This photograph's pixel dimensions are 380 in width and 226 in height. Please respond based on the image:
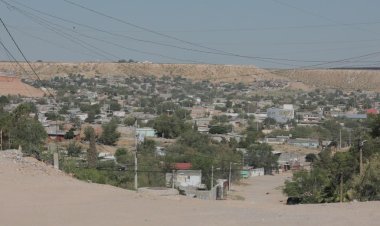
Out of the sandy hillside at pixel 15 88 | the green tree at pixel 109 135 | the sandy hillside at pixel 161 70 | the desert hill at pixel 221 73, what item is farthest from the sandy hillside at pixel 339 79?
the green tree at pixel 109 135

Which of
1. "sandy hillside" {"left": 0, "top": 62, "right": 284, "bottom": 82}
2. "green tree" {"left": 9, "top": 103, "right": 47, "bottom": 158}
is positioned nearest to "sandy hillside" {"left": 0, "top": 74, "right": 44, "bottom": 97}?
"sandy hillside" {"left": 0, "top": 62, "right": 284, "bottom": 82}

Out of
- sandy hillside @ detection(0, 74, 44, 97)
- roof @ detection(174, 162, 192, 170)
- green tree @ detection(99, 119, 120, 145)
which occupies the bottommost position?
roof @ detection(174, 162, 192, 170)

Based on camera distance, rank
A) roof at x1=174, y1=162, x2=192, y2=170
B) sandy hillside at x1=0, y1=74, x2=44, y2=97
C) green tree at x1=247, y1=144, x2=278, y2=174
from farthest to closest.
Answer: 1. sandy hillside at x1=0, y1=74, x2=44, y2=97
2. green tree at x1=247, y1=144, x2=278, y2=174
3. roof at x1=174, y1=162, x2=192, y2=170

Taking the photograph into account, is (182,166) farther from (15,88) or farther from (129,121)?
(15,88)

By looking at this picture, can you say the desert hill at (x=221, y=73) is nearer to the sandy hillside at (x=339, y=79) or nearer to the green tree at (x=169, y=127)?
the sandy hillside at (x=339, y=79)

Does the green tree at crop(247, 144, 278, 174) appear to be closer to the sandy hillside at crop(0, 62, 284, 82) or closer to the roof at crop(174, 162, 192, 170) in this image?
the roof at crop(174, 162, 192, 170)

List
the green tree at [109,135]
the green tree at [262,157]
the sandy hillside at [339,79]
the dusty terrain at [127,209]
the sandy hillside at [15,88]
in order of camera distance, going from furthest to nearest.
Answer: the sandy hillside at [339,79] < the sandy hillside at [15,88] < the green tree at [109,135] < the green tree at [262,157] < the dusty terrain at [127,209]

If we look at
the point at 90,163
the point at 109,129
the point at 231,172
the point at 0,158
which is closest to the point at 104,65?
the point at 109,129

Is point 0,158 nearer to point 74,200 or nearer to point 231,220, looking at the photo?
point 74,200

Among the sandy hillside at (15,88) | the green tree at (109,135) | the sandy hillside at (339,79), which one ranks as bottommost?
the green tree at (109,135)
